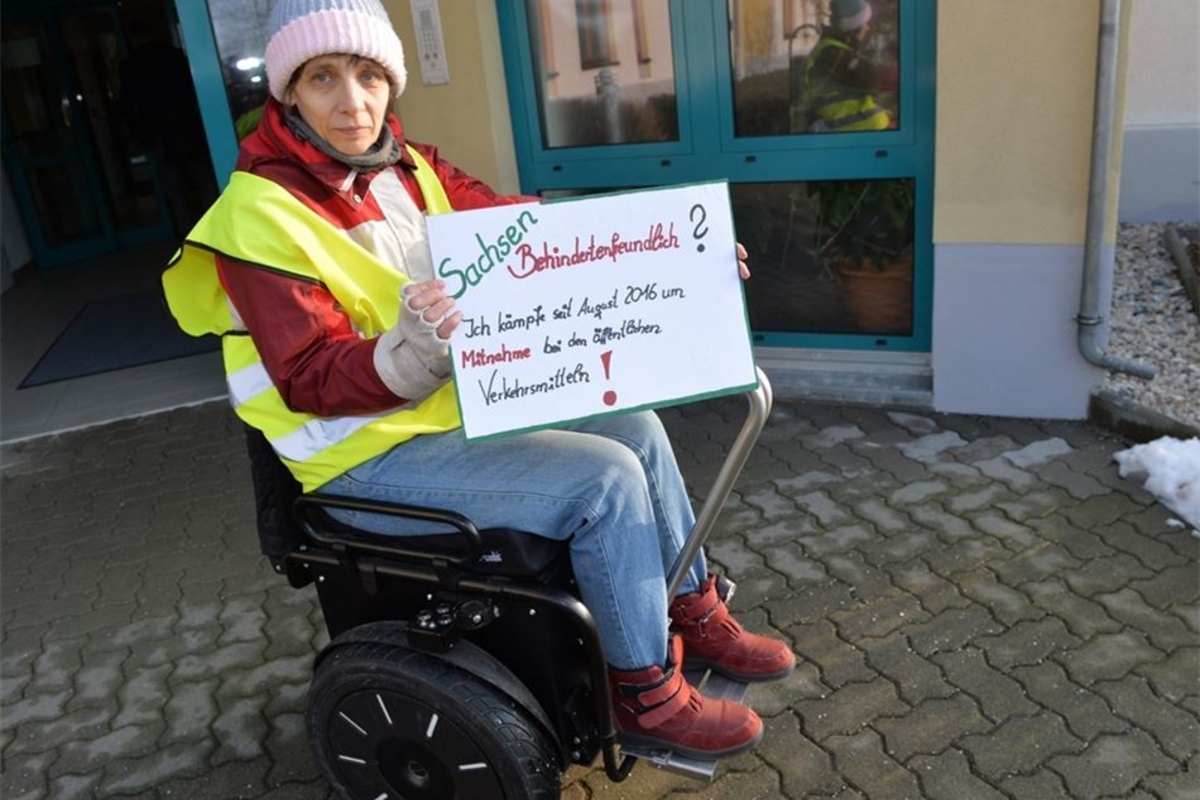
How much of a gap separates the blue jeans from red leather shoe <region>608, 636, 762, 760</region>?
1.5 inches

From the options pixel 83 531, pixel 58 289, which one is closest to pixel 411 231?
pixel 83 531

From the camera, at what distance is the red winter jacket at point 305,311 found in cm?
195

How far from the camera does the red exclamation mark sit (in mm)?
2029

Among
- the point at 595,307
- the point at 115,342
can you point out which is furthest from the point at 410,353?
the point at 115,342

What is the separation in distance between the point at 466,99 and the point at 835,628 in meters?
2.98

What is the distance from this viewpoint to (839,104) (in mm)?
4312

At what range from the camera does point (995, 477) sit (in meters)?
3.73

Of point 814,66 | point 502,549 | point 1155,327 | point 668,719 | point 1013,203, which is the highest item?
point 814,66

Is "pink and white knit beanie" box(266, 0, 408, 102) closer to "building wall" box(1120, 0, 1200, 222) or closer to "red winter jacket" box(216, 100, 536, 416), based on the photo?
"red winter jacket" box(216, 100, 536, 416)

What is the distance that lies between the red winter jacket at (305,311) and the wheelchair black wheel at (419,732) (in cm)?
54

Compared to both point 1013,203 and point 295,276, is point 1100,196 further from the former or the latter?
point 295,276

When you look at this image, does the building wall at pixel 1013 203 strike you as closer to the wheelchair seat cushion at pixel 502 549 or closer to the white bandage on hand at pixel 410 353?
the wheelchair seat cushion at pixel 502 549

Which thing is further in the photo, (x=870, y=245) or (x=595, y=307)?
(x=870, y=245)

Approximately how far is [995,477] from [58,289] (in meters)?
7.73
